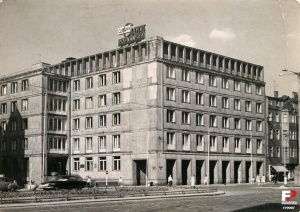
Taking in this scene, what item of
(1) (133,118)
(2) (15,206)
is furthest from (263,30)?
(1) (133,118)

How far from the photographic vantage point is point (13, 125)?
7475cm

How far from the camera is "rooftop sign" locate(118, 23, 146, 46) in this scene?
67.5 meters

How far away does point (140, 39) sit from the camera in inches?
2655

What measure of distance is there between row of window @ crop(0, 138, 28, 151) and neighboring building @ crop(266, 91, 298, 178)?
43.8 m

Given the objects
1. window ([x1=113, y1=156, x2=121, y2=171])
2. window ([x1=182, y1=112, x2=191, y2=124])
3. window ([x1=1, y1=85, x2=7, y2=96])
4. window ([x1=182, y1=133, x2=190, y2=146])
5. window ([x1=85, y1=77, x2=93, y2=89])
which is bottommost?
window ([x1=113, y1=156, x2=121, y2=171])

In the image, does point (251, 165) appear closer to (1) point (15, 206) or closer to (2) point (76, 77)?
(2) point (76, 77)

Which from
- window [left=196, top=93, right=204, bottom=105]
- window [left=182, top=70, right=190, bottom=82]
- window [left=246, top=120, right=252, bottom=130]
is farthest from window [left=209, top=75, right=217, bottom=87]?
window [left=246, top=120, right=252, bottom=130]

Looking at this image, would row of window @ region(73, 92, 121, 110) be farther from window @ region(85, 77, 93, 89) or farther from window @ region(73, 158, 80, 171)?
window @ region(73, 158, 80, 171)

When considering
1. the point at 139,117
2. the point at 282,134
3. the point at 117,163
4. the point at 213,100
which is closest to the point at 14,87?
the point at 117,163

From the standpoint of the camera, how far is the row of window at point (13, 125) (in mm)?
72875

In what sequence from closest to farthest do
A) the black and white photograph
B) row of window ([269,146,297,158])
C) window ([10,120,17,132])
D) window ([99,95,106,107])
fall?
the black and white photograph, window ([99,95,106,107]), window ([10,120,17,132]), row of window ([269,146,297,158])

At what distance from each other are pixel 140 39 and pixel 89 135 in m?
16.9

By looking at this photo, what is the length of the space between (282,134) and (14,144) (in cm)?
5082

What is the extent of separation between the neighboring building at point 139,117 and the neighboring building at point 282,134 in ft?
27.9
